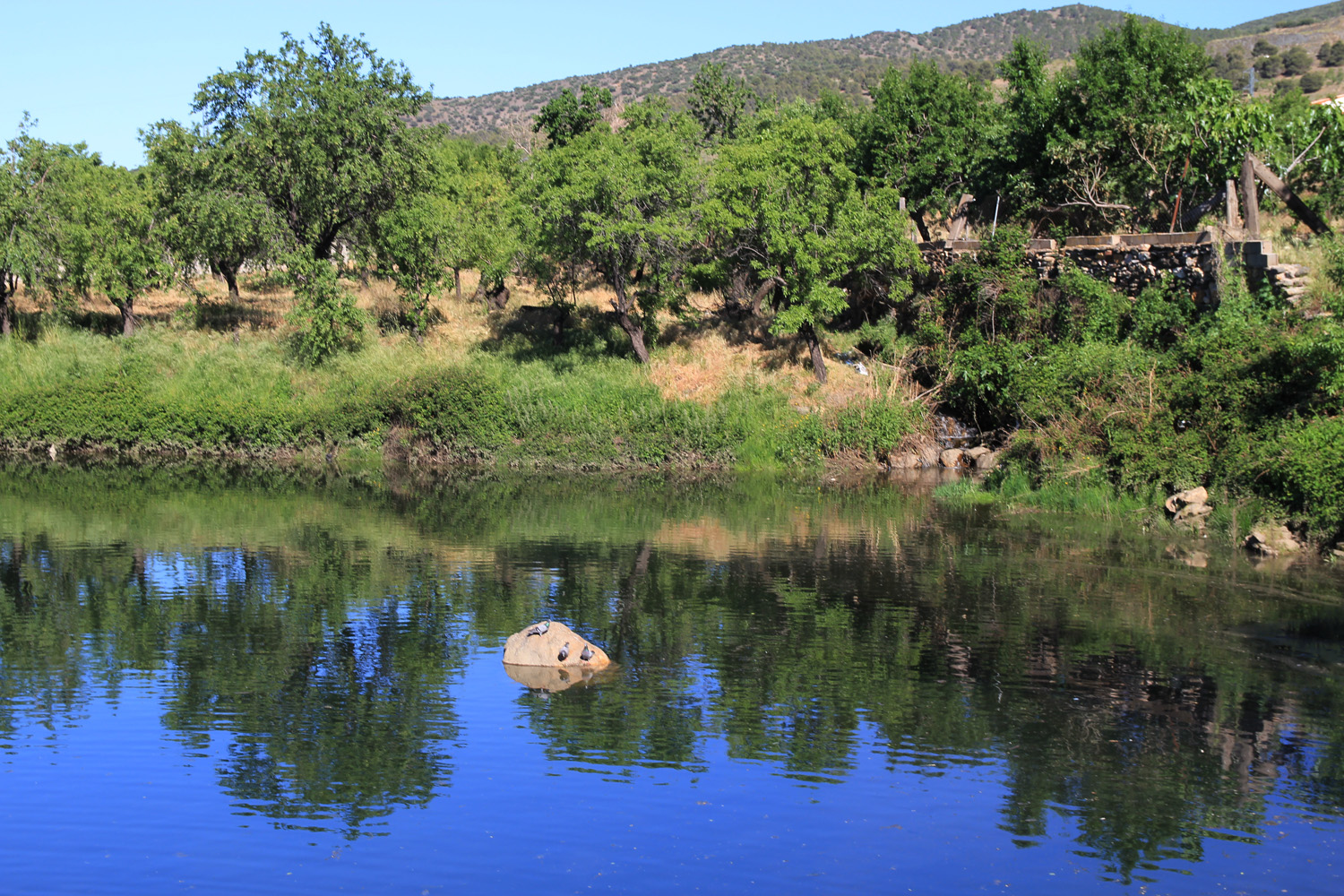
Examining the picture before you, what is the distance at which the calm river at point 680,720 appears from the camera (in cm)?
995

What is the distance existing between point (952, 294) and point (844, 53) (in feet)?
349

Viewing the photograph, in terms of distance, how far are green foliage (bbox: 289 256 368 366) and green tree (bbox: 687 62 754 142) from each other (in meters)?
21.6

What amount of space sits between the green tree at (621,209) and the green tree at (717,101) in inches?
631

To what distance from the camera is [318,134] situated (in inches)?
1602

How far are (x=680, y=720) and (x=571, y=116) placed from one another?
3784 cm

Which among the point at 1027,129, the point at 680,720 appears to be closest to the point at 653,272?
the point at 1027,129

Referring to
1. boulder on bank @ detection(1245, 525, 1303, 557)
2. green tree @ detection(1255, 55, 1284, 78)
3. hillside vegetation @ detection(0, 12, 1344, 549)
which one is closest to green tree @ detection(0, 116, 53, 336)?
hillside vegetation @ detection(0, 12, 1344, 549)

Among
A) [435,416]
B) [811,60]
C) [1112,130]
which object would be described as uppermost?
[811,60]

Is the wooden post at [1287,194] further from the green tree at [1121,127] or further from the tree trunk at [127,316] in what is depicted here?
the tree trunk at [127,316]

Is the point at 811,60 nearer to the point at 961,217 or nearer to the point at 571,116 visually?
the point at 571,116

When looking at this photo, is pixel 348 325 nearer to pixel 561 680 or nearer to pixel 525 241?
pixel 525 241

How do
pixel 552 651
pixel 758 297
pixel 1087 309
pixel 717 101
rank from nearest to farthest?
pixel 552 651 < pixel 1087 309 < pixel 758 297 < pixel 717 101

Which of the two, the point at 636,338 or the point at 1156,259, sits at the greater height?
the point at 1156,259

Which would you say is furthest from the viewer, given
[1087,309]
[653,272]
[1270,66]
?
[1270,66]
